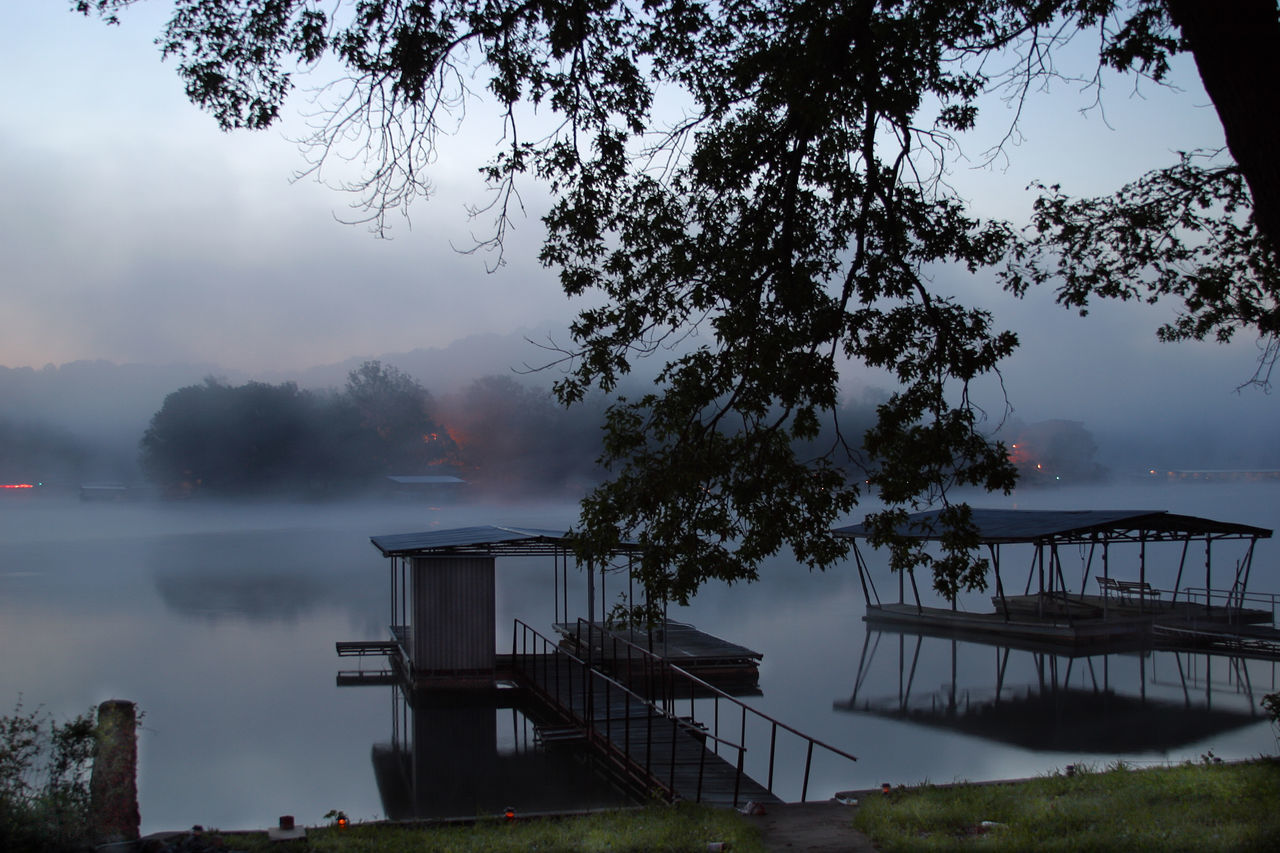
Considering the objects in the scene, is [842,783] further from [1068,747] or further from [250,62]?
[250,62]

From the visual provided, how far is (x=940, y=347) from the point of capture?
30.4 feet

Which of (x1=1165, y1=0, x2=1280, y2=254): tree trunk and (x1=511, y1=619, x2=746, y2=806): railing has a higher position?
(x1=1165, y1=0, x2=1280, y2=254): tree trunk

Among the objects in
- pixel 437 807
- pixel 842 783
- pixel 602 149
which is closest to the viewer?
pixel 602 149

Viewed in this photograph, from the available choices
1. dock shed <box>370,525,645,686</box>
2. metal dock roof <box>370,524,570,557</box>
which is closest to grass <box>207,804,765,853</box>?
metal dock roof <box>370,524,570,557</box>

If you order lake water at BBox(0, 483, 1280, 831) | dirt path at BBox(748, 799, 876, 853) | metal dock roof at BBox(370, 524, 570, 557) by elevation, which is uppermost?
metal dock roof at BBox(370, 524, 570, 557)

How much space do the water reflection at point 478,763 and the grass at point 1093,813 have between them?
3.90 meters

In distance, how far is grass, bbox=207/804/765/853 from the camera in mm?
7215

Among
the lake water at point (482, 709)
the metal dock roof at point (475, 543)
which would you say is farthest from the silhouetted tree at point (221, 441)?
the metal dock roof at point (475, 543)

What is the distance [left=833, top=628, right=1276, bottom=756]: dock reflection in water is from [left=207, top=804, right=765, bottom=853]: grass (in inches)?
418

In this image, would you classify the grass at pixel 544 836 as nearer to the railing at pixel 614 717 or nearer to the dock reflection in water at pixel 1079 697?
the railing at pixel 614 717

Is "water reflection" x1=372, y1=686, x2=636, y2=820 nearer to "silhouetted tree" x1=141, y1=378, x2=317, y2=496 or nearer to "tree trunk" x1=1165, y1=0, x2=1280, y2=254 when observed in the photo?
"tree trunk" x1=1165, y1=0, x2=1280, y2=254

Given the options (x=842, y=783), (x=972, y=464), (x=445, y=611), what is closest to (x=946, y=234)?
(x=972, y=464)

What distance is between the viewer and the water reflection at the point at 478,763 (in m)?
12.6

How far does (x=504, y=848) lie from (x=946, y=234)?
6.33 meters
